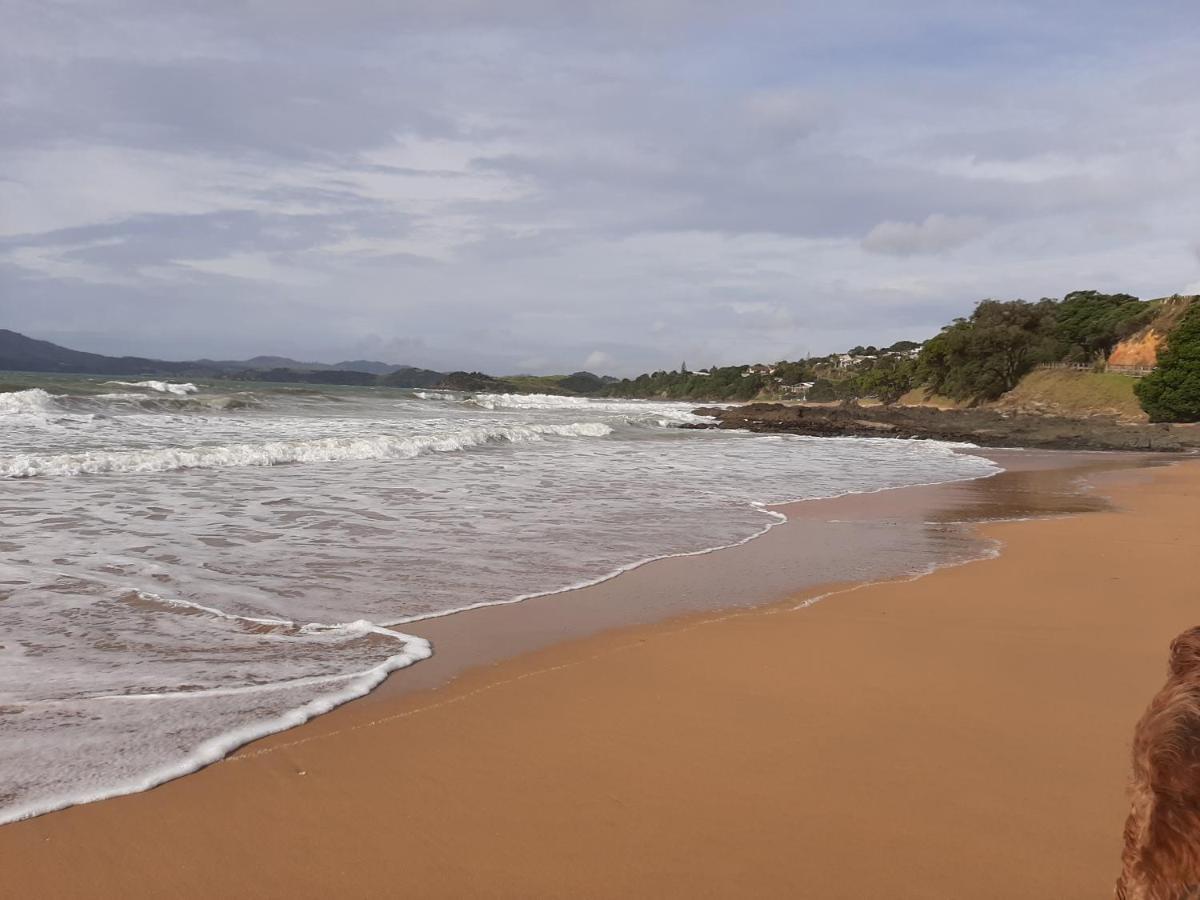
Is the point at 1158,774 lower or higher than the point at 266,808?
higher

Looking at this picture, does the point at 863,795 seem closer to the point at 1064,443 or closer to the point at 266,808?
the point at 266,808

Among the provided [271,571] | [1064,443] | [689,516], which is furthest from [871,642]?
[1064,443]

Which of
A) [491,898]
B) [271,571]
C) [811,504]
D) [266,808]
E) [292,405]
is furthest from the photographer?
[292,405]

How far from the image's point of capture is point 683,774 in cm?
329

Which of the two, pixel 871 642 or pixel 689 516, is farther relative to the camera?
pixel 689 516

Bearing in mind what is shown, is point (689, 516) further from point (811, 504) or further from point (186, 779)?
point (186, 779)

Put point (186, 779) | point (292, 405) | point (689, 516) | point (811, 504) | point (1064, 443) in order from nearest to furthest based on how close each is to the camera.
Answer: point (186, 779) < point (689, 516) < point (811, 504) < point (1064, 443) < point (292, 405)

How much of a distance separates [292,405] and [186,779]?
3821cm

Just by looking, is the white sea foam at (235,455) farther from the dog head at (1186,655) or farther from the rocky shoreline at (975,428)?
the rocky shoreline at (975,428)

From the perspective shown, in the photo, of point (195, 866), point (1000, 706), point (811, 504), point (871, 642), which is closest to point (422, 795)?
point (195, 866)

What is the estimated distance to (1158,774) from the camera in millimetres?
1545

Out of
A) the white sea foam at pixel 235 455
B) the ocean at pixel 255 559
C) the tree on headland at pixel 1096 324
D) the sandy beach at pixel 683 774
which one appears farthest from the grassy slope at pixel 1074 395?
the sandy beach at pixel 683 774

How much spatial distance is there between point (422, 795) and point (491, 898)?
69 cm

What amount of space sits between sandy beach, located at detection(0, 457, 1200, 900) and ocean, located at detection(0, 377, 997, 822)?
1.24ft
